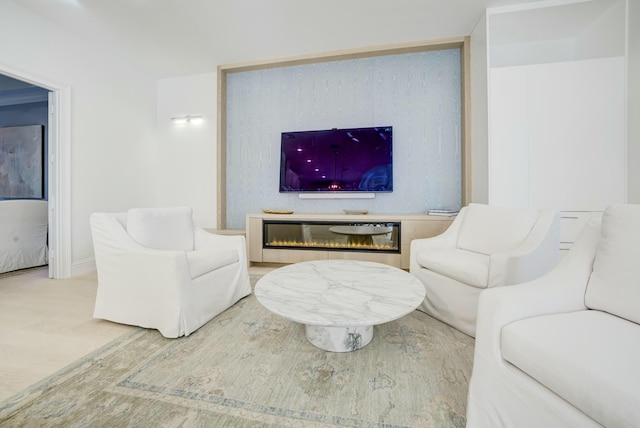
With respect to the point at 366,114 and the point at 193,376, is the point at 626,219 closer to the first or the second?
the point at 193,376

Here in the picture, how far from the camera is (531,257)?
159cm

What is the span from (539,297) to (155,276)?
1.90 meters

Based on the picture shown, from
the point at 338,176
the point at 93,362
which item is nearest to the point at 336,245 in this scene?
the point at 338,176

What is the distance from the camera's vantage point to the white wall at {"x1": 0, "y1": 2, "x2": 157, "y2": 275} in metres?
2.64

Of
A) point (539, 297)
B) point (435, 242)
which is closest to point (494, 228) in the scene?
point (435, 242)

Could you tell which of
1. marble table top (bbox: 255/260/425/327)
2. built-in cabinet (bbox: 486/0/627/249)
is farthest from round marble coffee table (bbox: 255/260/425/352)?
built-in cabinet (bbox: 486/0/627/249)

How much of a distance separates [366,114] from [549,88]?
183cm

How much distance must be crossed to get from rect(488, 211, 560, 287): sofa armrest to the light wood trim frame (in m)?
1.46

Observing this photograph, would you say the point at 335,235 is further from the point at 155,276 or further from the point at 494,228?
the point at 155,276

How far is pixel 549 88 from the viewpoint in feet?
8.68

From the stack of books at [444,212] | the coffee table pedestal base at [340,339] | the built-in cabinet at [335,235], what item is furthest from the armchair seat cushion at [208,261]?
the stack of books at [444,212]

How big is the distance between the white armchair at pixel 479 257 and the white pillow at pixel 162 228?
6.09ft

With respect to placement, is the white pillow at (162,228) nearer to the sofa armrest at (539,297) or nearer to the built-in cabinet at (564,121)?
the sofa armrest at (539,297)

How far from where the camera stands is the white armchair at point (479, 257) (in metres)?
1.60
